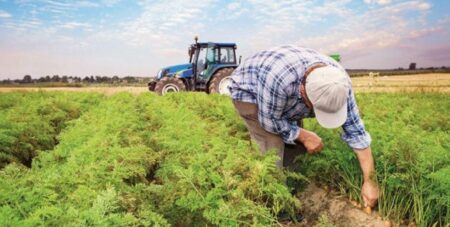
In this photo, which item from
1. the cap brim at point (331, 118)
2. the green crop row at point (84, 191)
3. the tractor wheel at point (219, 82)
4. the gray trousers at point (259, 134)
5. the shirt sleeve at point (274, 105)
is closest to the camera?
the green crop row at point (84, 191)

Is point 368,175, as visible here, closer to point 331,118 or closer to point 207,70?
point 331,118

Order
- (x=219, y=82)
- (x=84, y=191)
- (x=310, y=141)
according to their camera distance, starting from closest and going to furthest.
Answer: (x=84, y=191) → (x=310, y=141) → (x=219, y=82)

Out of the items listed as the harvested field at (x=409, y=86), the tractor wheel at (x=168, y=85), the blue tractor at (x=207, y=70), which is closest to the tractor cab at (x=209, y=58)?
the blue tractor at (x=207, y=70)

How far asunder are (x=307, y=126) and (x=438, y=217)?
7.77ft

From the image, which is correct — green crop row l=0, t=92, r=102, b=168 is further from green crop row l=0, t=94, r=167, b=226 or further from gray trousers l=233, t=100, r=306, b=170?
gray trousers l=233, t=100, r=306, b=170

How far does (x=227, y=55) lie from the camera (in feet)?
59.8

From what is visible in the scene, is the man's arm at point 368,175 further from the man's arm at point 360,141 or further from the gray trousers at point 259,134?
the gray trousers at point 259,134

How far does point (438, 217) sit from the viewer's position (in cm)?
446

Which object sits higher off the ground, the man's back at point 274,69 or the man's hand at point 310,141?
the man's back at point 274,69

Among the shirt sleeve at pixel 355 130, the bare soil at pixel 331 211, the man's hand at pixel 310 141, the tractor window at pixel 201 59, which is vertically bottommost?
the bare soil at pixel 331 211

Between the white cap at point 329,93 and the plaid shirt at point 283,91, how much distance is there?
287 millimetres

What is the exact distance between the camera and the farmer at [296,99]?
Answer: 3.76 metres

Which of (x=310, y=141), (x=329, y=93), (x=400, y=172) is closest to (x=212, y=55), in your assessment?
(x=310, y=141)

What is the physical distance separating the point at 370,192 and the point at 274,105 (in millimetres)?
1338
